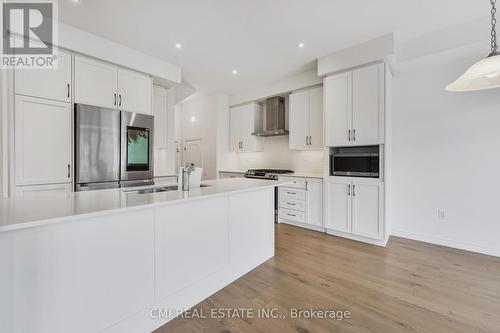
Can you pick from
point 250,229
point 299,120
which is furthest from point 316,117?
point 250,229

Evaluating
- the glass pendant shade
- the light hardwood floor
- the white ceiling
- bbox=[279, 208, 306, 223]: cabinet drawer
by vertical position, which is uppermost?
the white ceiling

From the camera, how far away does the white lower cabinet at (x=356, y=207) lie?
9.89 feet

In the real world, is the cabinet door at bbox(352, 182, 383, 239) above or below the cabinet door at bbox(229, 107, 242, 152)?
below

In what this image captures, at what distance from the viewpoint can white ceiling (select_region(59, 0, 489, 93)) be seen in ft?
7.42

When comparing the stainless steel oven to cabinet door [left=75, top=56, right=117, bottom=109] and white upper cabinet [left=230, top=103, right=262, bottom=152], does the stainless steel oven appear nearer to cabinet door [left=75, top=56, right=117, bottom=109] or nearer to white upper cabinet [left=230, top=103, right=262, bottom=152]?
cabinet door [left=75, top=56, right=117, bottom=109]

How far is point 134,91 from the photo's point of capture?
333cm

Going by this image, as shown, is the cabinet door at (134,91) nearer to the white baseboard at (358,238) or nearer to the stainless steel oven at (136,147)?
the stainless steel oven at (136,147)

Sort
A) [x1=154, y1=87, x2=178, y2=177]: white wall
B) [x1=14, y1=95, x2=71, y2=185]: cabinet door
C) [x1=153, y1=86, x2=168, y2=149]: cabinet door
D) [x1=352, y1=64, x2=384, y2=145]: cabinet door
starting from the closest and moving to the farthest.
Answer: [x1=14, y1=95, x2=71, y2=185]: cabinet door < [x1=352, y1=64, x2=384, y2=145]: cabinet door < [x1=153, y1=86, x2=168, y2=149]: cabinet door < [x1=154, y1=87, x2=178, y2=177]: white wall

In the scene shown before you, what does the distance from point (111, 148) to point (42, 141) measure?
0.69 metres

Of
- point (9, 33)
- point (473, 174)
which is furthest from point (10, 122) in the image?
point (473, 174)

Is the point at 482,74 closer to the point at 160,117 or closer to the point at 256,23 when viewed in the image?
the point at 256,23

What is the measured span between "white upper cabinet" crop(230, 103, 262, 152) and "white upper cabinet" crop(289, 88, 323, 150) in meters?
1.02

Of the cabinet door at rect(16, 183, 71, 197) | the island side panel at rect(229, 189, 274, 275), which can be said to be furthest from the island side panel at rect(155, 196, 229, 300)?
the cabinet door at rect(16, 183, 71, 197)

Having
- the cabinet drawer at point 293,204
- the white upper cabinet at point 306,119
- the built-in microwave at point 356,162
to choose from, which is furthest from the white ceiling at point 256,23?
the cabinet drawer at point 293,204
